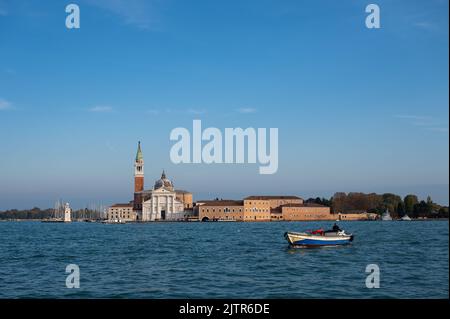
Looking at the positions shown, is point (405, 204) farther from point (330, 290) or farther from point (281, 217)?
point (330, 290)

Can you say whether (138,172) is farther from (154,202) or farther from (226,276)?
(226,276)

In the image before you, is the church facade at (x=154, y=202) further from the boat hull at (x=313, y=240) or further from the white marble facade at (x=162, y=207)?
the boat hull at (x=313, y=240)

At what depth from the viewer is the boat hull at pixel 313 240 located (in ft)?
90.9

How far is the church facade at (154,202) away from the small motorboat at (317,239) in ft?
246

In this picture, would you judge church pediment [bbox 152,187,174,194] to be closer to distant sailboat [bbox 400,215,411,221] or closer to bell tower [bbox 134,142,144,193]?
bell tower [bbox 134,142,144,193]

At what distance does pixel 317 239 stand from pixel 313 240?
0.28 m

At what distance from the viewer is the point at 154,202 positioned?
339ft

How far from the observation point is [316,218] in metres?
105

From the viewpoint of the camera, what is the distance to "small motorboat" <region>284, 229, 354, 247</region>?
27730 millimetres

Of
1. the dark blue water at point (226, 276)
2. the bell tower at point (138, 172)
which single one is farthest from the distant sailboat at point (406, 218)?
the dark blue water at point (226, 276)

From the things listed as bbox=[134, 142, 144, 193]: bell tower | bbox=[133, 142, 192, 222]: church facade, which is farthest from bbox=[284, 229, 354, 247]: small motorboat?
bbox=[134, 142, 144, 193]: bell tower

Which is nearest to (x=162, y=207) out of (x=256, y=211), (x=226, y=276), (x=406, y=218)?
(x=256, y=211)

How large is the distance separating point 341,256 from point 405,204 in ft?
284
